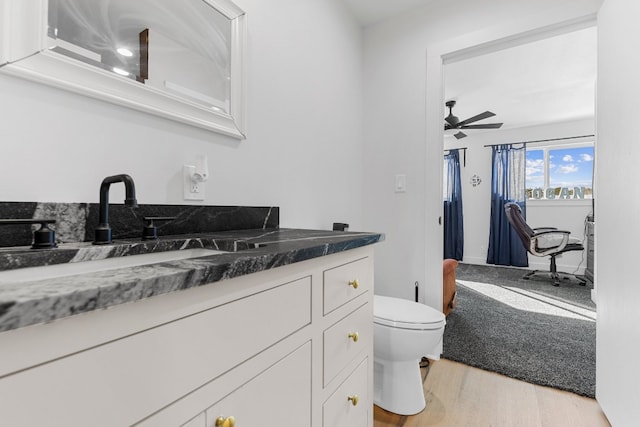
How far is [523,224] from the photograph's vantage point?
13.3 feet

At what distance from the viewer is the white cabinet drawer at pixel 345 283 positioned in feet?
2.88

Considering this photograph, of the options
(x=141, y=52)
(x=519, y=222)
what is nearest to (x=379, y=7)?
(x=141, y=52)

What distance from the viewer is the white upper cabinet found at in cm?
75

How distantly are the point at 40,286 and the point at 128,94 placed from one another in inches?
30.8

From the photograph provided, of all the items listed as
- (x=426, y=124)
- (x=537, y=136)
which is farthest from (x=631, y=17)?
(x=537, y=136)

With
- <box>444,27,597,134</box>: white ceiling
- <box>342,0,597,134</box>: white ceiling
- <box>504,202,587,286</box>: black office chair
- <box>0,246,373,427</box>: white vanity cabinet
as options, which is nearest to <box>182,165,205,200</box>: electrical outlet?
<box>0,246,373,427</box>: white vanity cabinet

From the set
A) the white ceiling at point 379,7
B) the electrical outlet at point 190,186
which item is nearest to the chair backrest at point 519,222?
the white ceiling at point 379,7

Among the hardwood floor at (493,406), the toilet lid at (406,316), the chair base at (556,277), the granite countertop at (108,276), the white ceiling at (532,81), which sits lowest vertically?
the hardwood floor at (493,406)

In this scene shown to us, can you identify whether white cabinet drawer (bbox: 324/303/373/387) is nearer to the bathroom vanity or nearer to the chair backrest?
the bathroom vanity

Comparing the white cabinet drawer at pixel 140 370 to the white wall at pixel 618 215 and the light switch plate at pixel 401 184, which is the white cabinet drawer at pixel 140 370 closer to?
the white wall at pixel 618 215

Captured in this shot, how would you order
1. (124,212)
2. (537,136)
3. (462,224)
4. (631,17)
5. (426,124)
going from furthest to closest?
(462,224) < (537,136) < (426,124) < (631,17) < (124,212)

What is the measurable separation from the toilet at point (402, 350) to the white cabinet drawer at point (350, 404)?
335mm

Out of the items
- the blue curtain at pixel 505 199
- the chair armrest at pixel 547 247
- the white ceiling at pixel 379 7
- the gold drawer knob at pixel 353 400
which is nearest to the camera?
the gold drawer knob at pixel 353 400

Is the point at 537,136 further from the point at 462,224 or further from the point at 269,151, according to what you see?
the point at 269,151
